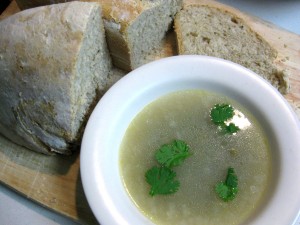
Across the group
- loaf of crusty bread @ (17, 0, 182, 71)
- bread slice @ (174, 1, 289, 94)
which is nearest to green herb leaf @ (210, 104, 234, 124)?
bread slice @ (174, 1, 289, 94)

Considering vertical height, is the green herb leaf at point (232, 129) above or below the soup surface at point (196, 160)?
above

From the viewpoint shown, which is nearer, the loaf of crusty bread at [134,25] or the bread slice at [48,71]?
the bread slice at [48,71]

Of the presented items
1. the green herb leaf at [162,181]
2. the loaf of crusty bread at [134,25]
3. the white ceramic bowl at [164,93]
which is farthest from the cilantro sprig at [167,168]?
the loaf of crusty bread at [134,25]

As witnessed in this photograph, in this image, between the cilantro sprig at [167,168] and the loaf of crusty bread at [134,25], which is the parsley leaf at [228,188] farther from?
the loaf of crusty bread at [134,25]

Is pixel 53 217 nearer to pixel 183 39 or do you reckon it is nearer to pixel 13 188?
pixel 13 188

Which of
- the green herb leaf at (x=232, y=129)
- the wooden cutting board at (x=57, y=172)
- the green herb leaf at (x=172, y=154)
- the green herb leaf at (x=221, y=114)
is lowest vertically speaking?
the wooden cutting board at (x=57, y=172)

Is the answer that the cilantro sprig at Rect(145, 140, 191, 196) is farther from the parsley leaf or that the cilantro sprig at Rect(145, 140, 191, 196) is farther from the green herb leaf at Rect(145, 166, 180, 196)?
the parsley leaf
